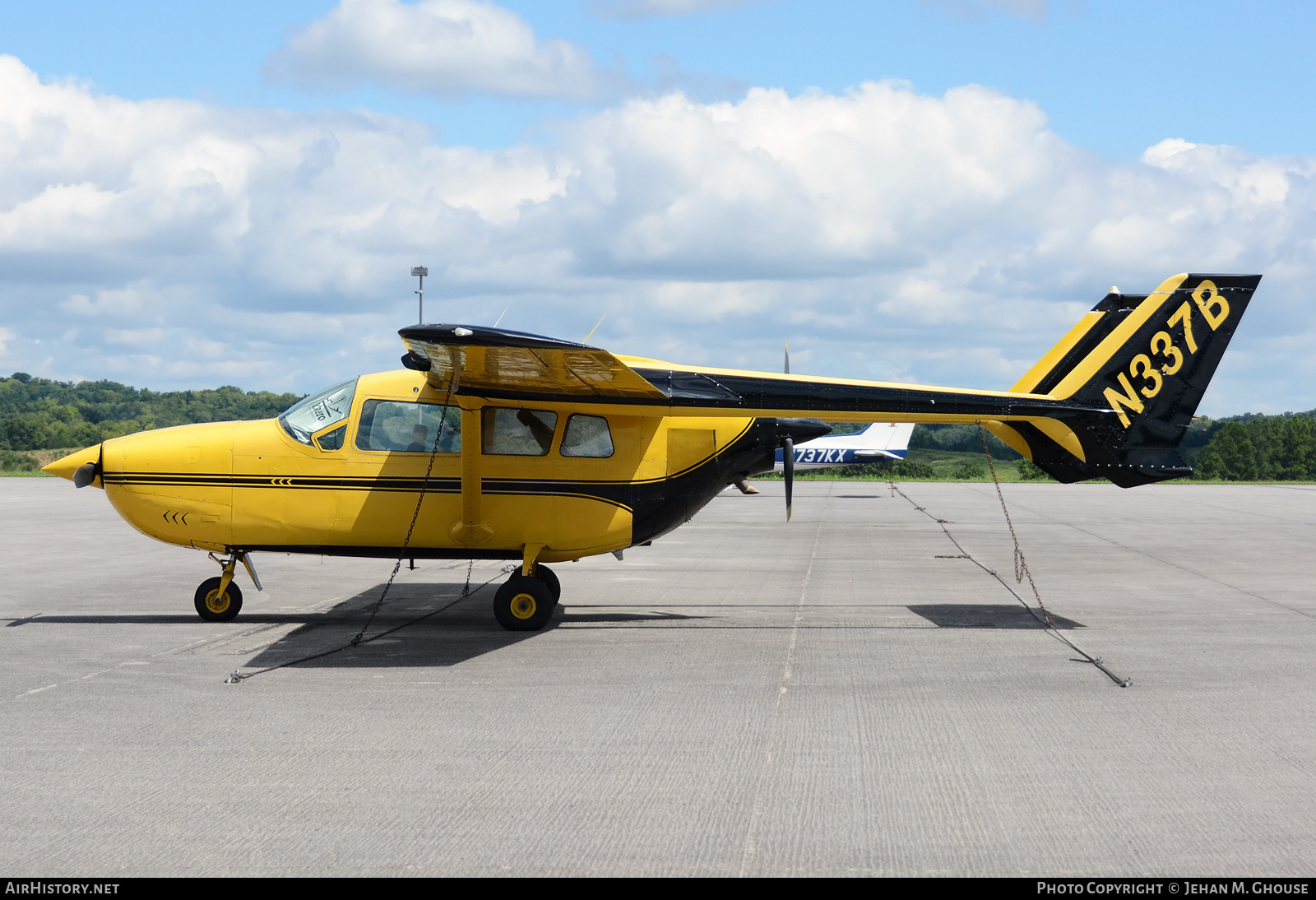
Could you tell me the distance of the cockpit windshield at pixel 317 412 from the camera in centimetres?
1123

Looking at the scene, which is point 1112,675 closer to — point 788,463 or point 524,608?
point 788,463

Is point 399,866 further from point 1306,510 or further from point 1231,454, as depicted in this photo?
point 1231,454

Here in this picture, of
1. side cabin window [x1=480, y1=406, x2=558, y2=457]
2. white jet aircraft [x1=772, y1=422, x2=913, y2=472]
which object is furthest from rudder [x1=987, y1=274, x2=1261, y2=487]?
white jet aircraft [x1=772, y1=422, x2=913, y2=472]

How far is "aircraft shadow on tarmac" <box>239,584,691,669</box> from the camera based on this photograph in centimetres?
946

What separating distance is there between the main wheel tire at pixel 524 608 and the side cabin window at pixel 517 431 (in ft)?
4.68

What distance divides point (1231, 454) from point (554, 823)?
81293 mm

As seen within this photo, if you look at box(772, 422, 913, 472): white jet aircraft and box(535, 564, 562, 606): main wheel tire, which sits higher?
box(772, 422, 913, 472): white jet aircraft

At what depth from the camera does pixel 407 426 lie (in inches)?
442

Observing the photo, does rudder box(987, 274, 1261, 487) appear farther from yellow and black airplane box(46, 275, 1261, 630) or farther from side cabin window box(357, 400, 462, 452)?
side cabin window box(357, 400, 462, 452)

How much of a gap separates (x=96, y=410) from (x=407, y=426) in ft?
316

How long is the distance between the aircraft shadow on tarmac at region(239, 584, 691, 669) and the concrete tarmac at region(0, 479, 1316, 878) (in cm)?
7
